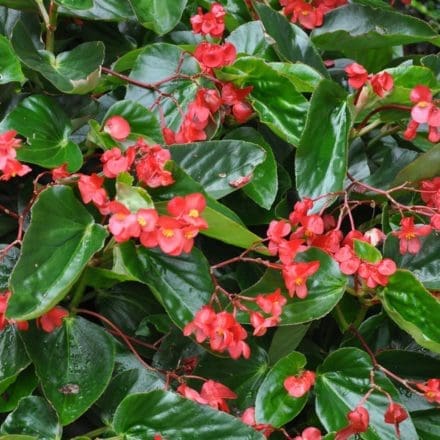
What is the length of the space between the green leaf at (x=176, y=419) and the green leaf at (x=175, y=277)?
0.27 feet

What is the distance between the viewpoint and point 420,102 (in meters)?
0.92

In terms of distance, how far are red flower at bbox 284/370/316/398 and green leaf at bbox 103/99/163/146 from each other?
0.33 meters

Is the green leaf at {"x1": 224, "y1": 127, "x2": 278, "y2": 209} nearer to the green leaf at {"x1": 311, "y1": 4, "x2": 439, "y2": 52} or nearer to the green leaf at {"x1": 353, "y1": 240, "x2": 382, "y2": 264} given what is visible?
the green leaf at {"x1": 353, "y1": 240, "x2": 382, "y2": 264}

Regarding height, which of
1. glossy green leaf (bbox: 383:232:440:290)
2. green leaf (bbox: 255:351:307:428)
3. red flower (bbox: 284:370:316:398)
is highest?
glossy green leaf (bbox: 383:232:440:290)

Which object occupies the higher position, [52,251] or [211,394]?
[52,251]

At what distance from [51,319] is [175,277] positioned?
147mm

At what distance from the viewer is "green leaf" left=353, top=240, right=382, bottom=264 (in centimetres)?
86

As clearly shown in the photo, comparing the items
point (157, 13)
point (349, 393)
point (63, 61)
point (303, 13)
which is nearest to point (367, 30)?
point (303, 13)

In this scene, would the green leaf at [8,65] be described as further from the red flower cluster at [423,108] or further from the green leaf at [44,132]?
the red flower cluster at [423,108]

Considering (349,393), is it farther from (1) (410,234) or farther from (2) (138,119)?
(2) (138,119)

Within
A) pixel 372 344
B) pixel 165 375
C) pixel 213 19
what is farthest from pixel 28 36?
pixel 372 344

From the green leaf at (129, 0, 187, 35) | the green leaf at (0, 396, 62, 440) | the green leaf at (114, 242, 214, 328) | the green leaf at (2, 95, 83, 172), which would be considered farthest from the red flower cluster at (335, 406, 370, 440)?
the green leaf at (129, 0, 187, 35)

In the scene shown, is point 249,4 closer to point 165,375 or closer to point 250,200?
point 250,200

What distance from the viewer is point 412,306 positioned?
2.85 ft
